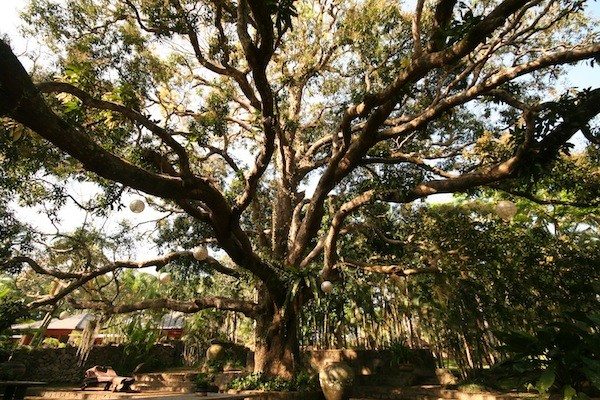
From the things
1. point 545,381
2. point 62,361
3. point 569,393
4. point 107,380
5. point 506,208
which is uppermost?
point 506,208

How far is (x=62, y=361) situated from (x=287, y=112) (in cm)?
1154

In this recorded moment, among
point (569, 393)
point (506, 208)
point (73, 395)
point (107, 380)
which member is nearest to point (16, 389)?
point (73, 395)

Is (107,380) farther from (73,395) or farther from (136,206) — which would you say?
(136,206)

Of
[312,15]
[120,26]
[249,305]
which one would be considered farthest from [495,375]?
[120,26]

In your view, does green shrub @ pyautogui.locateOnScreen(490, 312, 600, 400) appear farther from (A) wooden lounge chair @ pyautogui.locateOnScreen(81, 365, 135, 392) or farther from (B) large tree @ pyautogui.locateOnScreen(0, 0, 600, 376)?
(A) wooden lounge chair @ pyautogui.locateOnScreen(81, 365, 135, 392)

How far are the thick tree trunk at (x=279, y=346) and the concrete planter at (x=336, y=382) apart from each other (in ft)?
2.42

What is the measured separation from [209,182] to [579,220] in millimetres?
14828

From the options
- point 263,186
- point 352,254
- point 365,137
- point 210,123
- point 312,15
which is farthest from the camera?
point 263,186

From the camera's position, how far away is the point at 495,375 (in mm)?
8805

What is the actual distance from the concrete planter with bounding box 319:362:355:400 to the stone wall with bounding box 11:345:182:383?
29.9 feet

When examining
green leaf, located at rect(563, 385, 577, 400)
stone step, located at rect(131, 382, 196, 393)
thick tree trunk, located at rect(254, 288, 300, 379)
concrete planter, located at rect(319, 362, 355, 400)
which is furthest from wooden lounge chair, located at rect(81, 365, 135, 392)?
green leaf, located at rect(563, 385, 577, 400)

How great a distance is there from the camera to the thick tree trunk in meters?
7.82

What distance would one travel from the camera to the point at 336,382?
7543mm

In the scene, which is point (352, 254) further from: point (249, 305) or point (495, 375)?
point (495, 375)
